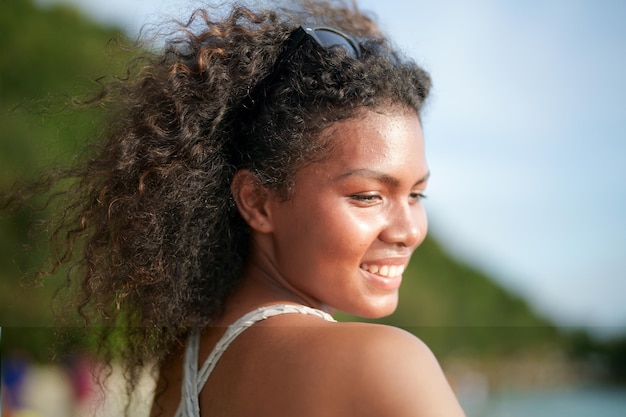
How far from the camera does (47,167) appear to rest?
2609 millimetres

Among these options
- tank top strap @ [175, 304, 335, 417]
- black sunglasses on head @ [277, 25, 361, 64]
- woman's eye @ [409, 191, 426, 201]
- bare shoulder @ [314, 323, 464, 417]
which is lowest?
tank top strap @ [175, 304, 335, 417]

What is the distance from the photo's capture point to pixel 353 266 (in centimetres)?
208

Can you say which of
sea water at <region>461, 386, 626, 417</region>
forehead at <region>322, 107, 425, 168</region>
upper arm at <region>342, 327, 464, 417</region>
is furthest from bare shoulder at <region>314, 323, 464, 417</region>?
sea water at <region>461, 386, 626, 417</region>

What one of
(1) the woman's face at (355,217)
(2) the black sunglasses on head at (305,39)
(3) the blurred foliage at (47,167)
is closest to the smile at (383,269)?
(1) the woman's face at (355,217)

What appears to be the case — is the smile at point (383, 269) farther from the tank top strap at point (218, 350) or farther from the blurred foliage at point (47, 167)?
the blurred foliage at point (47, 167)

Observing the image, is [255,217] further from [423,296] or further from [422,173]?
[423,296]

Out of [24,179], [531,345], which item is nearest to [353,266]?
[24,179]

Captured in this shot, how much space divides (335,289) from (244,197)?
0.36 meters

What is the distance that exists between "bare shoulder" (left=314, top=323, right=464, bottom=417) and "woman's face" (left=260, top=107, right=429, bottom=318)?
373mm

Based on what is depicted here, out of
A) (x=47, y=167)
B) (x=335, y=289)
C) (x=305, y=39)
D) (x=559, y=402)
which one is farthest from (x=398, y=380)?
(x=559, y=402)

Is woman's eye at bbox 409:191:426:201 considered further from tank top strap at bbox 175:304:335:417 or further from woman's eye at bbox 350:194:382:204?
tank top strap at bbox 175:304:335:417

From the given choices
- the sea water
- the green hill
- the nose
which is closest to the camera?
the nose

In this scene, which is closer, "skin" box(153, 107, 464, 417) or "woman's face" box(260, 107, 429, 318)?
"skin" box(153, 107, 464, 417)

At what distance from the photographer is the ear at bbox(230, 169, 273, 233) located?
220 cm
